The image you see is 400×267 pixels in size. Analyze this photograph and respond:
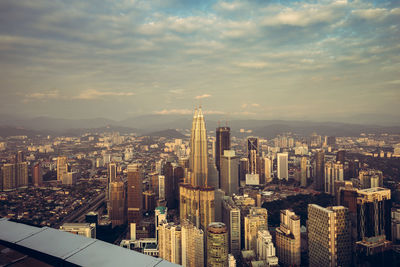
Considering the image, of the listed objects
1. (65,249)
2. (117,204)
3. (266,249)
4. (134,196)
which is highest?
(65,249)

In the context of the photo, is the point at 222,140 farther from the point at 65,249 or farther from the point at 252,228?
the point at 65,249

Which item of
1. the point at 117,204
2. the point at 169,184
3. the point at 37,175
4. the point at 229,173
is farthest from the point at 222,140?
the point at 37,175

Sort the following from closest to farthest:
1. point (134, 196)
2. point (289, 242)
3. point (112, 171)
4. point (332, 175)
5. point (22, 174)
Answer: point (289, 242) < point (22, 174) < point (134, 196) < point (112, 171) < point (332, 175)

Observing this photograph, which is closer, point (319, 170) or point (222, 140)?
point (319, 170)

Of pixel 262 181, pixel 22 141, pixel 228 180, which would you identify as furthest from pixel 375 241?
pixel 22 141

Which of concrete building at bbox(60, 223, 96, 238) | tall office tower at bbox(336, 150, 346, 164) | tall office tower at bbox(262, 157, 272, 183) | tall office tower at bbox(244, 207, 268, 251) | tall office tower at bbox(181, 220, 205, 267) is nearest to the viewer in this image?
tall office tower at bbox(181, 220, 205, 267)

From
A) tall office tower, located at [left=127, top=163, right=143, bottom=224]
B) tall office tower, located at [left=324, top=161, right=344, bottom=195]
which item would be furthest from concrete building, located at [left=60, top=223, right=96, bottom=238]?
tall office tower, located at [left=324, top=161, right=344, bottom=195]

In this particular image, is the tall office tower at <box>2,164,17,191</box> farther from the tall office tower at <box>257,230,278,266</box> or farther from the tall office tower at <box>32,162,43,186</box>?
the tall office tower at <box>257,230,278,266</box>
